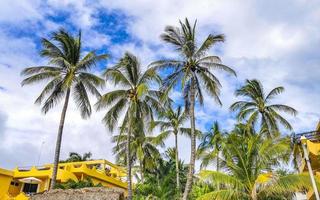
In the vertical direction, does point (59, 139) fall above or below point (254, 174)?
above

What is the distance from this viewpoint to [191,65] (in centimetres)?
2220

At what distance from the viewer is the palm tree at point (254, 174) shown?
1703 cm

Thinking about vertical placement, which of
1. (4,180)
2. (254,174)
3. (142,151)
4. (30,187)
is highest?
(142,151)

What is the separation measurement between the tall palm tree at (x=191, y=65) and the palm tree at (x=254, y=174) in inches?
151

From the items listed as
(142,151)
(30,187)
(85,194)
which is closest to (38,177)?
(30,187)

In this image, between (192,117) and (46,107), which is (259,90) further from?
(46,107)

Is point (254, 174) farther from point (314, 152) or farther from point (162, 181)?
point (162, 181)

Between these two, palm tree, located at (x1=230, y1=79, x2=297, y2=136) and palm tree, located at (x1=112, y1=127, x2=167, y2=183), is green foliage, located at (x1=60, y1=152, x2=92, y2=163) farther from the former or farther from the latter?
palm tree, located at (x1=230, y1=79, x2=297, y2=136)

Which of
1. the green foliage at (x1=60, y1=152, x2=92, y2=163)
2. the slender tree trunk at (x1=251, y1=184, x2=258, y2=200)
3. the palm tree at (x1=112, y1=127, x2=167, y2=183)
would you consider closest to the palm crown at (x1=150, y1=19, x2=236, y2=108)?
the slender tree trunk at (x1=251, y1=184, x2=258, y2=200)

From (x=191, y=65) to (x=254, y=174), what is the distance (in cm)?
813

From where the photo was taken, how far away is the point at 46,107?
80.9 feet

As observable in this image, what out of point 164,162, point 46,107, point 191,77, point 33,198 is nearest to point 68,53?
point 46,107

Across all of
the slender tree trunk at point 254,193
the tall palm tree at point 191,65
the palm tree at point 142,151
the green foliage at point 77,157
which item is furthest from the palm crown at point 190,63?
the green foliage at point 77,157

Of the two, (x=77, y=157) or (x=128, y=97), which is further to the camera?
(x=77, y=157)
